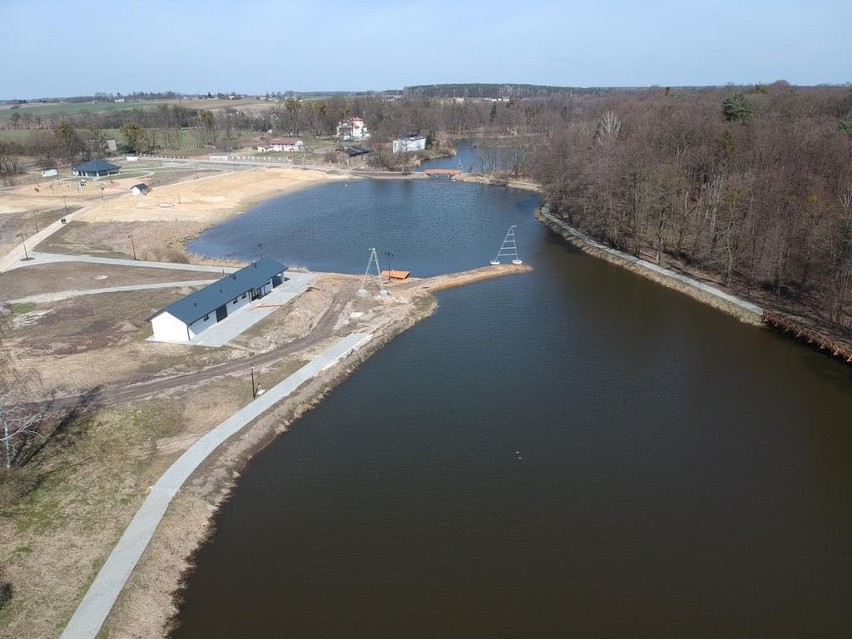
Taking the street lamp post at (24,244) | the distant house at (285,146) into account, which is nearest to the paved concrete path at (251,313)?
the street lamp post at (24,244)

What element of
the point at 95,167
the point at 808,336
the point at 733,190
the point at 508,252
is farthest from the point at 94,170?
the point at 808,336

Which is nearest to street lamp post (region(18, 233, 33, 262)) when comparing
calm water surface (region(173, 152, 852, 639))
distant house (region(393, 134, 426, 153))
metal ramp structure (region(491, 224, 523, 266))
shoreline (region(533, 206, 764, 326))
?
calm water surface (region(173, 152, 852, 639))

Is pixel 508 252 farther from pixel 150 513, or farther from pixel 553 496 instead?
pixel 150 513

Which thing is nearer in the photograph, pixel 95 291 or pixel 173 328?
pixel 173 328

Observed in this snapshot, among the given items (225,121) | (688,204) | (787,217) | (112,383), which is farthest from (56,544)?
(225,121)

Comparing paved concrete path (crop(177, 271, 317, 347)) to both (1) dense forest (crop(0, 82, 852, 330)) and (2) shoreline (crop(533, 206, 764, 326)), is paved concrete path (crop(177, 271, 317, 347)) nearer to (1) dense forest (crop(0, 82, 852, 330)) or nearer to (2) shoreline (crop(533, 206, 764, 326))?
(2) shoreline (crop(533, 206, 764, 326))

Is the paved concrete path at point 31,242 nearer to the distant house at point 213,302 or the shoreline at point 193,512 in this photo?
the distant house at point 213,302
